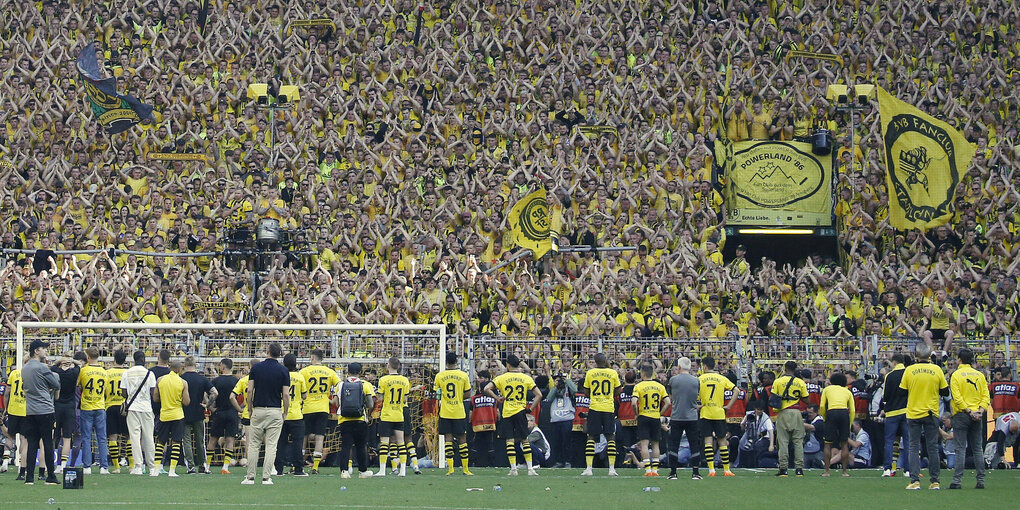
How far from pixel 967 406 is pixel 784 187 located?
1387 centimetres

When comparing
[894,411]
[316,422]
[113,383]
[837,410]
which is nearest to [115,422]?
[113,383]

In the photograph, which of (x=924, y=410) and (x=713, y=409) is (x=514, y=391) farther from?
(x=924, y=410)

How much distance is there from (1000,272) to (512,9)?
12.5m

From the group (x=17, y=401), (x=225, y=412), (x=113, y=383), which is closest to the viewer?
(x=17, y=401)

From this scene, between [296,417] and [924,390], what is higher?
[924,390]

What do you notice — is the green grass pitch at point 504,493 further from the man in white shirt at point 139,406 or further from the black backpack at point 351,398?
the black backpack at point 351,398

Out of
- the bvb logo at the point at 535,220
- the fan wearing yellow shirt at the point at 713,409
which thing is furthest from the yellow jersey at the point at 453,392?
the bvb logo at the point at 535,220

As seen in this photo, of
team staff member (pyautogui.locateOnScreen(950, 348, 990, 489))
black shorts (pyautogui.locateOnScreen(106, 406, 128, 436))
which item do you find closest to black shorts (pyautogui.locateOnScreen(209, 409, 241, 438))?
black shorts (pyautogui.locateOnScreen(106, 406, 128, 436))

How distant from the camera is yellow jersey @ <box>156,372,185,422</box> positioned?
19000 mm

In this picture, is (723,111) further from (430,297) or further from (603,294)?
(430,297)

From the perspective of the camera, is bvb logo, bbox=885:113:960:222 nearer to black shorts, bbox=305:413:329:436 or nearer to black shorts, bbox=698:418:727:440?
black shorts, bbox=698:418:727:440

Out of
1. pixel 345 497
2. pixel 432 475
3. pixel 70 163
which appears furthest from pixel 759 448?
pixel 70 163

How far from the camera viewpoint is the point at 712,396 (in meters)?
19.4

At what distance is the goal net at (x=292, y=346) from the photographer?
22.2m
